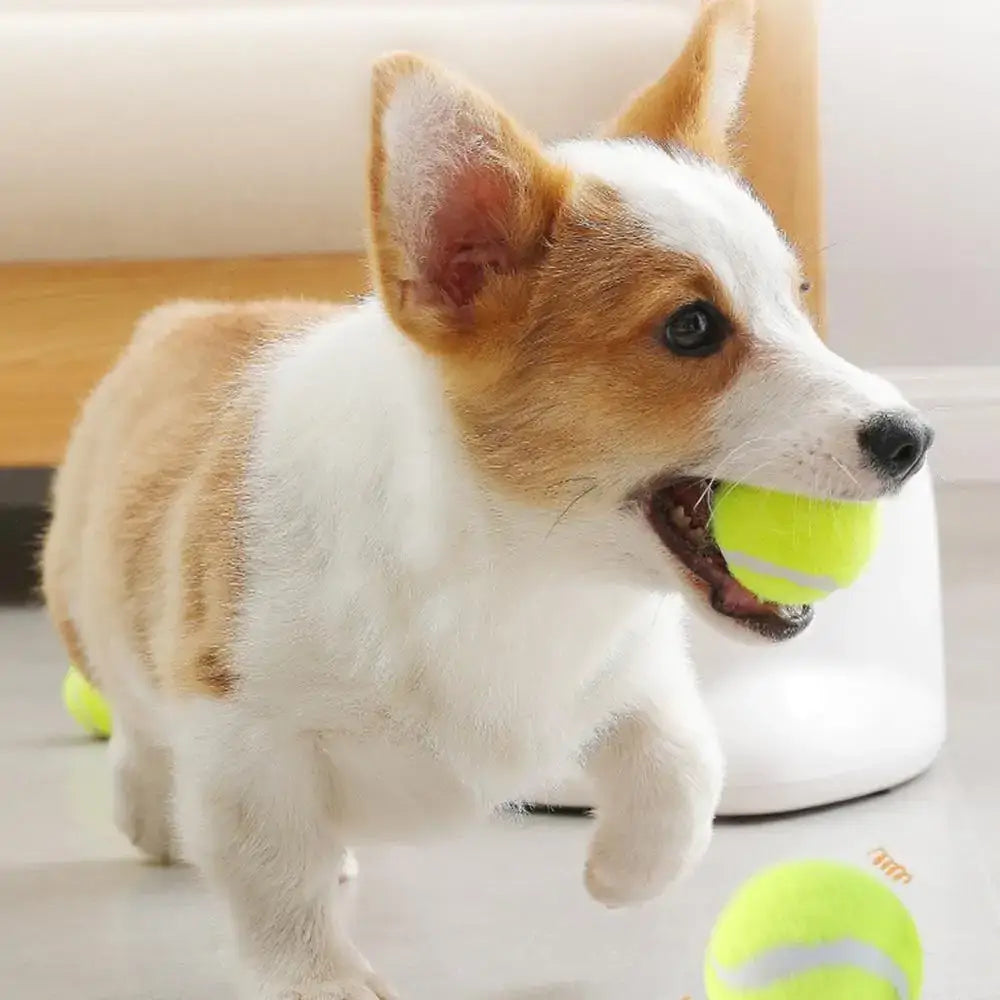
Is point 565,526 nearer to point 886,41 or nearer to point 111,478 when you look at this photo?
point 111,478

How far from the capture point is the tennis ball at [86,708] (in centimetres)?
163

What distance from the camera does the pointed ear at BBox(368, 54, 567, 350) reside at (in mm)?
874

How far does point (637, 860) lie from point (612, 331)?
1.35 ft

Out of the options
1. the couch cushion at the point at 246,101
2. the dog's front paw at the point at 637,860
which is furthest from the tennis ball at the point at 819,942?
the couch cushion at the point at 246,101

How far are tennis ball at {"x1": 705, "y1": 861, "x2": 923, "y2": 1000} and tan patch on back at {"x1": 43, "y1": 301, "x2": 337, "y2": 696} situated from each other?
37 centimetres

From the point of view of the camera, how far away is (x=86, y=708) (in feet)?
5.40

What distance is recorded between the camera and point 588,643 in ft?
3.32

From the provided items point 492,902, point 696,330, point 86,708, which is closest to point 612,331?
point 696,330

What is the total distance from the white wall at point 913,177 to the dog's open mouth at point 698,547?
5.23ft

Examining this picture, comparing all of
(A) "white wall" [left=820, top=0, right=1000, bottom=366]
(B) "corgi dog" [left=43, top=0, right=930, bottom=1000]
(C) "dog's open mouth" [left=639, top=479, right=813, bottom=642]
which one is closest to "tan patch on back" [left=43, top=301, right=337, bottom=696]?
(B) "corgi dog" [left=43, top=0, right=930, bottom=1000]

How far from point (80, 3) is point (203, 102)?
0.36 m

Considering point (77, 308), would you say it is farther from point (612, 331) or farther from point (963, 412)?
point (963, 412)

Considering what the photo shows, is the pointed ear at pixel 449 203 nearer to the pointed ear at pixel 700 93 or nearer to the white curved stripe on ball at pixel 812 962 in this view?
the pointed ear at pixel 700 93

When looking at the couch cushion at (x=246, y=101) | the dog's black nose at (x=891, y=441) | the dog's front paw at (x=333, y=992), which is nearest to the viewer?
the dog's black nose at (x=891, y=441)
